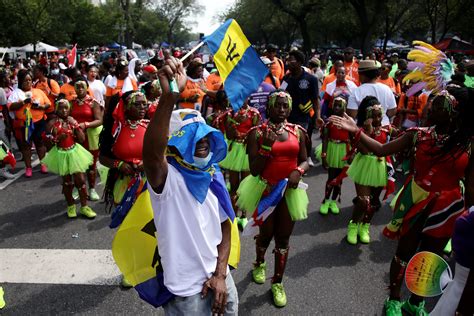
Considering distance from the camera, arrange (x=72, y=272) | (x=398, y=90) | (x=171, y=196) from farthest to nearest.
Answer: (x=398, y=90) → (x=72, y=272) → (x=171, y=196)

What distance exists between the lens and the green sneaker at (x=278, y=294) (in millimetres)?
3774

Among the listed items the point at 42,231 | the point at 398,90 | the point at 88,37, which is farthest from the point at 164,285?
the point at 88,37

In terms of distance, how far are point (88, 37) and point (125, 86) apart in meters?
40.5

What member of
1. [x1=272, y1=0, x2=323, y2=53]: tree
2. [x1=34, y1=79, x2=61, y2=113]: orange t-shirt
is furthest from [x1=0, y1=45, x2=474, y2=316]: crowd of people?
[x1=272, y1=0, x2=323, y2=53]: tree

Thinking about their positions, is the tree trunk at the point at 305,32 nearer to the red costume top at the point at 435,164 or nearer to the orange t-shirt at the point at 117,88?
the orange t-shirt at the point at 117,88

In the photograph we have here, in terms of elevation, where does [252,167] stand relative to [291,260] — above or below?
above

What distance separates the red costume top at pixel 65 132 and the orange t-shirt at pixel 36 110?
2495 mm

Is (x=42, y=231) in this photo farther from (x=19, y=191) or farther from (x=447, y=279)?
(x=447, y=279)

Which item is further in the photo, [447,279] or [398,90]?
[398,90]

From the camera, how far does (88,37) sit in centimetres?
4353

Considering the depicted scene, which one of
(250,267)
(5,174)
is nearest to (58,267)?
(250,267)

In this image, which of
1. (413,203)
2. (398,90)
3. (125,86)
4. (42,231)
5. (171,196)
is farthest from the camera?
(398,90)

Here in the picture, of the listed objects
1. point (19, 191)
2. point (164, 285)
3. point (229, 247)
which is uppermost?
A: point (229, 247)

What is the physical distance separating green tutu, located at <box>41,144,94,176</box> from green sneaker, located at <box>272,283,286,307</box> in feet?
11.1
